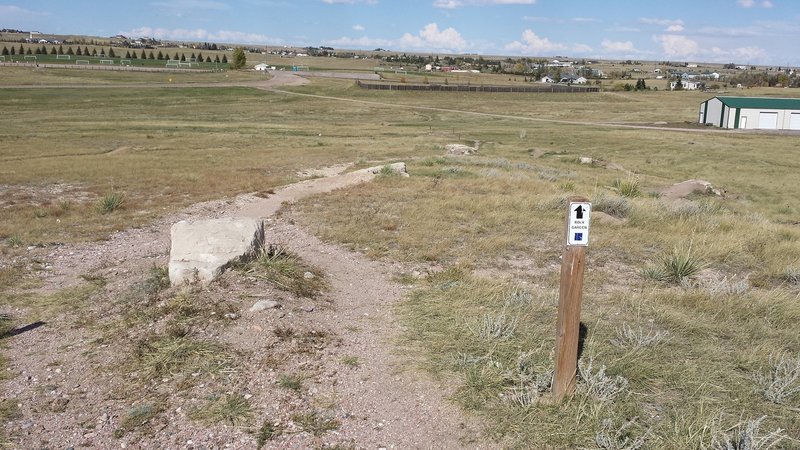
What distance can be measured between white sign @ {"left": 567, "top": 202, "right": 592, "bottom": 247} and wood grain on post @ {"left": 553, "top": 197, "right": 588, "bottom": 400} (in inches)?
1.9

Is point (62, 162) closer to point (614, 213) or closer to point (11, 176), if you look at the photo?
point (11, 176)

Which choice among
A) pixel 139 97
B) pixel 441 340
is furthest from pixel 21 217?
pixel 139 97

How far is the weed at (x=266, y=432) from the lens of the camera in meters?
6.22

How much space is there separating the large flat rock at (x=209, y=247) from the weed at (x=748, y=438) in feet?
24.7

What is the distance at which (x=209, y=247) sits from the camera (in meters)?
10.3

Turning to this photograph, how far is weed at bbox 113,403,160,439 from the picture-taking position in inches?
253

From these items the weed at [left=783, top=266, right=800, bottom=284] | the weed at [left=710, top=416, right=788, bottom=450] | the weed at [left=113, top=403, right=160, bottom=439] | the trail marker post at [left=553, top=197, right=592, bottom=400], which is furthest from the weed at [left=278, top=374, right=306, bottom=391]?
the weed at [left=783, top=266, right=800, bottom=284]

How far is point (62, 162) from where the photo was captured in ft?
94.4

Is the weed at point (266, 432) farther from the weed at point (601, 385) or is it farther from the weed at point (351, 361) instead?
the weed at point (601, 385)

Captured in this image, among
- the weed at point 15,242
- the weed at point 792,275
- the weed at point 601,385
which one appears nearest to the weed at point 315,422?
the weed at point 601,385

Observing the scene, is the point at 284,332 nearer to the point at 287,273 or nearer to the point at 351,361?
the point at 351,361

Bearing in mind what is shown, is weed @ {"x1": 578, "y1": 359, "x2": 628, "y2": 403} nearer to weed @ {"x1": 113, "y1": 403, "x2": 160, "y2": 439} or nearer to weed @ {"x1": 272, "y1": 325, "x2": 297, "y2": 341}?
weed @ {"x1": 272, "y1": 325, "x2": 297, "y2": 341}

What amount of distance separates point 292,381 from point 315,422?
0.86 metres

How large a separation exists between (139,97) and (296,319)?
8269 cm
